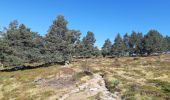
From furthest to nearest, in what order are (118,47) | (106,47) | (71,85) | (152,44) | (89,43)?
(106,47) → (118,47) → (152,44) → (89,43) → (71,85)

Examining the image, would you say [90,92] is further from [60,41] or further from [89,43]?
[89,43]

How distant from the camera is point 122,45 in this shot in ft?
465

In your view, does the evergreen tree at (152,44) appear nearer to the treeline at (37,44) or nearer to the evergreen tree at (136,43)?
the evergreen tree at (136,43)

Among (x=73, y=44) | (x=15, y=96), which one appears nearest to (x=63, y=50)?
(x=73, y=44)

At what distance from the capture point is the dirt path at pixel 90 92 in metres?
29.6

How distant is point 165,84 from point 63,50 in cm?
3944

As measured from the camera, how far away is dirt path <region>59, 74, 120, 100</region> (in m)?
29.6

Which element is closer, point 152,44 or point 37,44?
point 37,44

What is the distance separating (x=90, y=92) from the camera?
105 feet

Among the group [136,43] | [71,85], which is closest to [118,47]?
[136,43]

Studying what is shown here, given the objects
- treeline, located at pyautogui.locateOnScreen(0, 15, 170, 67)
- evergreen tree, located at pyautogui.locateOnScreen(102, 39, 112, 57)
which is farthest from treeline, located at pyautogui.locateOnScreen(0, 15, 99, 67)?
evergreen tree, located at pyautogui.locateOnScreen(102, 39, 112, 57)

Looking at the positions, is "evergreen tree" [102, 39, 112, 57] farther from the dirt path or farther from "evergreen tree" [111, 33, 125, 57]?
the dirt path

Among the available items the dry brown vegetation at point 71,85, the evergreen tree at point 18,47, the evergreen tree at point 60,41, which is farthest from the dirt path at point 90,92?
the evergreen tree at point 18,47

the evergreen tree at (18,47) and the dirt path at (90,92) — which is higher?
the evergreen tree at (18,47)
